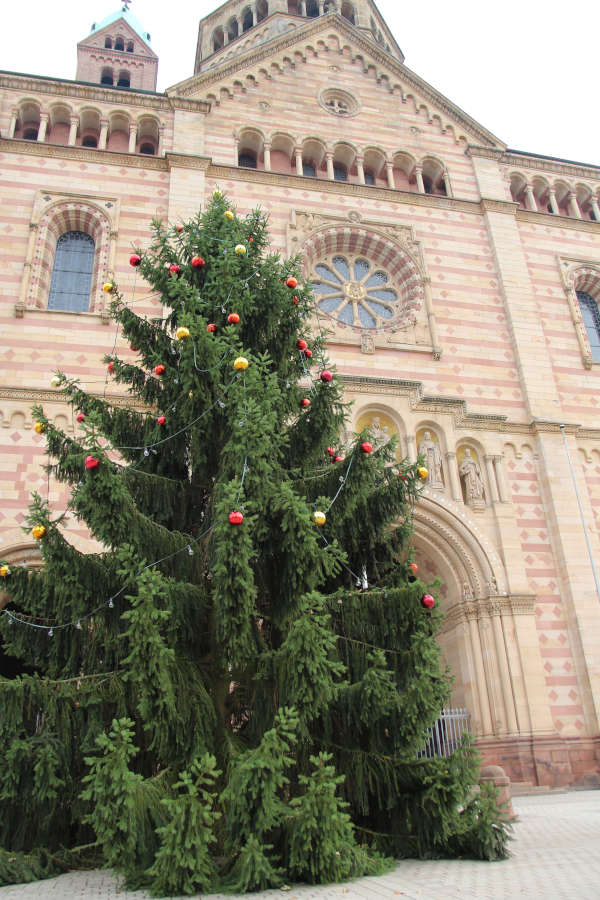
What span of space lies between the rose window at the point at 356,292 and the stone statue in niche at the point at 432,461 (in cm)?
381

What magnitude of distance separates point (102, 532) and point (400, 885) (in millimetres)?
4294

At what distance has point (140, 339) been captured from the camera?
9602mm

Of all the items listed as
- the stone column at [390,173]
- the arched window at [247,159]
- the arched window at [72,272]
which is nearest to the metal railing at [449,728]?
the arched window at [72,272]

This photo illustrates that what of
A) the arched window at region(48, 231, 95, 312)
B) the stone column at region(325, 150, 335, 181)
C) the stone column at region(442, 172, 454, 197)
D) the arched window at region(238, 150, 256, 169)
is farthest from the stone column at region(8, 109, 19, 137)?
the stone column at region(442, 172, 454, 197)

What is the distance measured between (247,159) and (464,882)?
2037 centimetres

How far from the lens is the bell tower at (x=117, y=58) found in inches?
1615

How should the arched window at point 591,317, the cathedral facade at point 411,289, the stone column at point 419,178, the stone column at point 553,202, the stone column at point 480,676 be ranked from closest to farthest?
1. the stone column at point 480,676
2. the cathedral facade at point 411,289
3. the arched window at point 591,317
4. the stone column at point 419,178
5. the stone column at point 553,202

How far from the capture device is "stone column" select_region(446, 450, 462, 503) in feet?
54.3

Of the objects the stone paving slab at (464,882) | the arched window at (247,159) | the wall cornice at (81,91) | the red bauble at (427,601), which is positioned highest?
the wall cornice at (81,91)

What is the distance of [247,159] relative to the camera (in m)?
21.7

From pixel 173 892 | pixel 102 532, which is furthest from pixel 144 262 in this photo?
pixel 173 892

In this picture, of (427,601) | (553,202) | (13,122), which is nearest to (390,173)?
(553,202)

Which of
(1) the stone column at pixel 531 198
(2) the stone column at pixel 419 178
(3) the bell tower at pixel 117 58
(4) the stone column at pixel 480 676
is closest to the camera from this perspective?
(4) the stone column at pixel 480 676

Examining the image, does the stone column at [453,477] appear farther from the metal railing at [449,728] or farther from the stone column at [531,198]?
the stone column at [531,198]
